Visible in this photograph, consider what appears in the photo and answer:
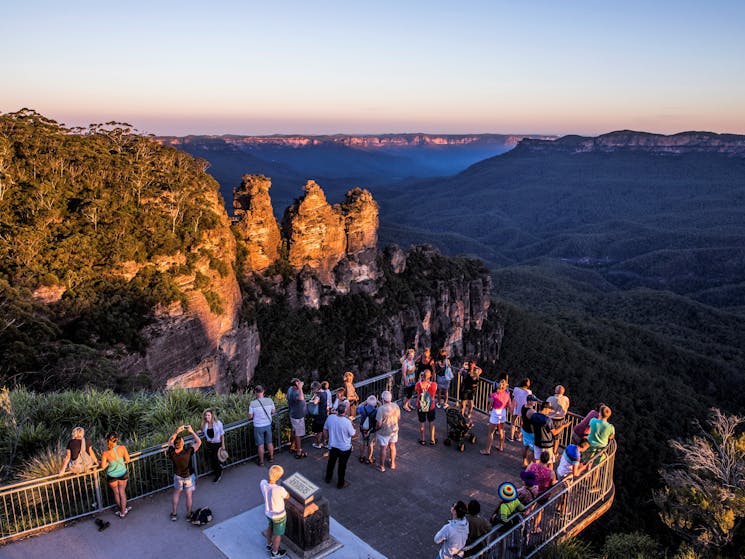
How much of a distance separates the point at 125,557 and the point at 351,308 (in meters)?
51.5

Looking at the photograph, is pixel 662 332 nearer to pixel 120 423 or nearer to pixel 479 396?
pixel 479 396

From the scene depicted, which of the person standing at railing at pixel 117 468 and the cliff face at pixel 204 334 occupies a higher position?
the person standing at railing at pixel 117 468

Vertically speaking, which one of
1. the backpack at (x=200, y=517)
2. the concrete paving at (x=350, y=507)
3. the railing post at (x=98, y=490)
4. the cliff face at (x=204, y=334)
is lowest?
the cliff face at (x=204, y=334)

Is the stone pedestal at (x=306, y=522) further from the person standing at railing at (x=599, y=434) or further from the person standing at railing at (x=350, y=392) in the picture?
the person standing at railing at (x=599, y=434)

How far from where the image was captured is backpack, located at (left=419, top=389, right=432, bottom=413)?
15562mm

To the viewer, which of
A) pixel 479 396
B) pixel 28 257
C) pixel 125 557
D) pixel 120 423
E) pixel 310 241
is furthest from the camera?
pixel 310 241

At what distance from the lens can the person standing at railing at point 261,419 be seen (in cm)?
1415

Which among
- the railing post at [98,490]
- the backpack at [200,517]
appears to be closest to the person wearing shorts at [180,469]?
the backpack at [200,517]

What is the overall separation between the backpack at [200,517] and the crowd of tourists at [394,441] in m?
0.14

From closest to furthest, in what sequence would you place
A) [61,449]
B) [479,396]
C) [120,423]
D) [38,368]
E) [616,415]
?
[61,449], [120,423], [479,396], [38,368], [616,415]

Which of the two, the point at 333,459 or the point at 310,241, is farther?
the point at 310,241

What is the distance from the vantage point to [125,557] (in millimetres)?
10852

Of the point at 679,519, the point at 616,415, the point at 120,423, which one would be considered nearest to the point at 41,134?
the point at 120,423

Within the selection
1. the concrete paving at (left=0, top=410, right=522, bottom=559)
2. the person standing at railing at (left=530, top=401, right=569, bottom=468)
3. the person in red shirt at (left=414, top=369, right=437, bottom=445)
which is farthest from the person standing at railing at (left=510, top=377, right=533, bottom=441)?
the person in red shirt at (left=414, top=369, right=437, bottom=445)
